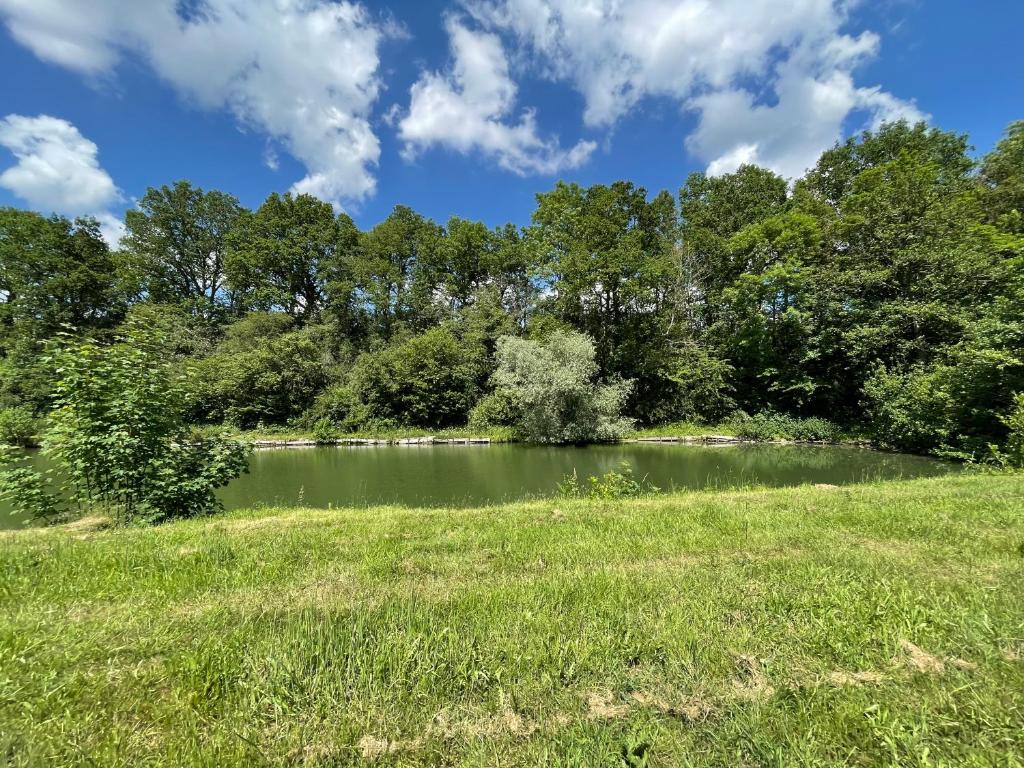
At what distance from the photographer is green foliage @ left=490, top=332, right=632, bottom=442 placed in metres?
20.0

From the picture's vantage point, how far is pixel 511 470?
13.9 meters

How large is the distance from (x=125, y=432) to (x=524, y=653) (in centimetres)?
663

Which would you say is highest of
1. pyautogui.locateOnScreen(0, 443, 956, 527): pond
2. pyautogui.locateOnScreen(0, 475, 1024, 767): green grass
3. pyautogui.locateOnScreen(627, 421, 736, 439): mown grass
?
pyautogui.locateOnScreen(0, 475, 1024, 767): green grass

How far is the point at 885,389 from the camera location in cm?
1579

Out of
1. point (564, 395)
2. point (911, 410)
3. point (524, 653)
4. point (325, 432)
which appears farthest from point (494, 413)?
point (524, 653)

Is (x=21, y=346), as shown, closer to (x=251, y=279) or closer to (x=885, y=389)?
(x=251, y=279)

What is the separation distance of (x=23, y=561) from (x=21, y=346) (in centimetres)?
3375

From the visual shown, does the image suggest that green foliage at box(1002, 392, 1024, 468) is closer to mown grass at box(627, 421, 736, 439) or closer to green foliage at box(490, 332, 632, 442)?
mown grass at box(627, 421, 736, 439)

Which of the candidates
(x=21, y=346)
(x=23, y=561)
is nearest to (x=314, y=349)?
(x=21, y=346)

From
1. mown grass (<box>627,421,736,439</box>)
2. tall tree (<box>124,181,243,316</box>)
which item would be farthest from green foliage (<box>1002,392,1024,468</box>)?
tall tree (<box>124,181,243,316</box>)

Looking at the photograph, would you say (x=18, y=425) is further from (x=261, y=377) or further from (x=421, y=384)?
(x=421, y=384)

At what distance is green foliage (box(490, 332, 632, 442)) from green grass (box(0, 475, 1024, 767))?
1590 cm

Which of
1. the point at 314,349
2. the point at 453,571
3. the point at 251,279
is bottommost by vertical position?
the point at 453,571

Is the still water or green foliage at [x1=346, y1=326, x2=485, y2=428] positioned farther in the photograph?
green foliage at [x1=346, y1=326, x2=485, y2=428]
